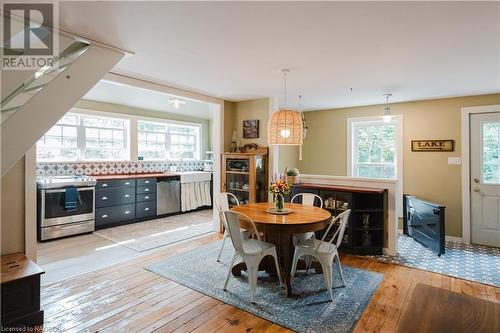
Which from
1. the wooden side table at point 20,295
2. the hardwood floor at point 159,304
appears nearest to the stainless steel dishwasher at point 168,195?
the hardwood floor at point 159,304

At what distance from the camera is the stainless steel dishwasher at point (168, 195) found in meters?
5.73

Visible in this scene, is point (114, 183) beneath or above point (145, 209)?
above

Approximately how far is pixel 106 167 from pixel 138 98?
1506mm

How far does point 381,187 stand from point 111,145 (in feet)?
16.5

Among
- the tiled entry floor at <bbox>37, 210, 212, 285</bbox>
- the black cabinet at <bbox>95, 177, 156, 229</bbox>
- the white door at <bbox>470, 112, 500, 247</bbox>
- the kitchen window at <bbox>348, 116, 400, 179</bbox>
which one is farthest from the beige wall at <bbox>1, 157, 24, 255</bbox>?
the white door at <bbox>470, 112, 500, 247</bbox>

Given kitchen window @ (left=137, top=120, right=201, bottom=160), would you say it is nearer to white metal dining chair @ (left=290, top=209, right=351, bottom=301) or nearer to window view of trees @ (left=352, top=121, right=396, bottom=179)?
window view of trees @ (left=352, top=121, right=396, bottom=179)

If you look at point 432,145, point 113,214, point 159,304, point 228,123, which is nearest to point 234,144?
point 228,123

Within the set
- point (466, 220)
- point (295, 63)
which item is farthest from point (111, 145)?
point (466, 220)

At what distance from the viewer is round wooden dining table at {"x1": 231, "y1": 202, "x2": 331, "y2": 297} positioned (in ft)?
8.25

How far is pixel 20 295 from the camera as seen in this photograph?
2043mm

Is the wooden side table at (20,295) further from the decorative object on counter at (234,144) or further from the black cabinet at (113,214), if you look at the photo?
the decorative object on counter at (234,144)

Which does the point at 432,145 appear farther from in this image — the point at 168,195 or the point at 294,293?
the point at 168,195

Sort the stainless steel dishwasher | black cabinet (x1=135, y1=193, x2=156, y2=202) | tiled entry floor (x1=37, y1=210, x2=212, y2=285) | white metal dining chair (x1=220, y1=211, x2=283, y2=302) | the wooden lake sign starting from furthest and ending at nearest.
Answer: the stainless steel dishwasher → black cabinet (x1=135, y1=193, x2=156, y2=202) → the wooden lake sign → tiled entry floor (x1=37, y1=210, x2=212, y2=285) → white metal dining chair (x1=220, y1=211, x2=283, y2=302)

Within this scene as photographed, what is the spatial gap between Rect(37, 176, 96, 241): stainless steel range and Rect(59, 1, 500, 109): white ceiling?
225 centimetres
